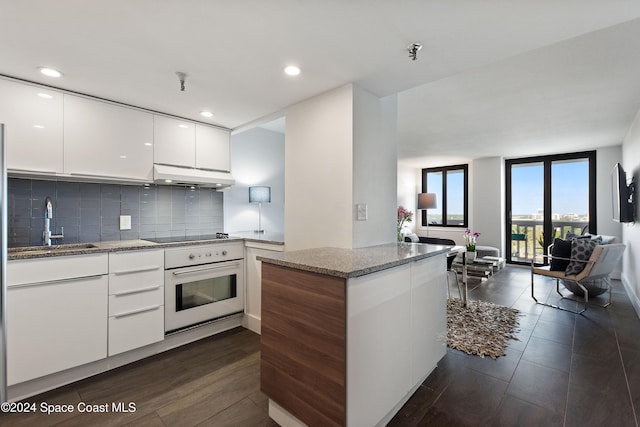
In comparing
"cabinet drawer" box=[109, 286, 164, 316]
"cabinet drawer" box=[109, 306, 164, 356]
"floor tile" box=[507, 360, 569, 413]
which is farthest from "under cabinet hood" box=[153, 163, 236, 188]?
"floor tile" box=[507, 360, 569, 413]

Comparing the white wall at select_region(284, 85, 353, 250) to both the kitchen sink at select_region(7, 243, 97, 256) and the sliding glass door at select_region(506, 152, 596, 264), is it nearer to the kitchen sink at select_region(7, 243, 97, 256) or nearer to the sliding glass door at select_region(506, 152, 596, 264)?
the kitchen sink at select_region(7, 243, 97, 256)

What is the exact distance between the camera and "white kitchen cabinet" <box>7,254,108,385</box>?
185cm

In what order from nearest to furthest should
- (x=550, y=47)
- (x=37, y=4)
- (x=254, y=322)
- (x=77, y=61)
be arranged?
(x=37, y=4), (x=77, y=61), (x=550, y=47), (x=254, y=322)

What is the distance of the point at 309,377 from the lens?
149 centimetres

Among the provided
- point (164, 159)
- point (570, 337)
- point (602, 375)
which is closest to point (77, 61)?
point (164, 159)

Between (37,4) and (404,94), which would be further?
(404,94)

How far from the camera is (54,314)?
198 cm

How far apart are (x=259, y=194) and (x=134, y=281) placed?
6.00 feet

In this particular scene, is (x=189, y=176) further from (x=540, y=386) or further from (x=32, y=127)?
(x=540, y=386)

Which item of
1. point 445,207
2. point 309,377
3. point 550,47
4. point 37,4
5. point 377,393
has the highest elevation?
point 550,47

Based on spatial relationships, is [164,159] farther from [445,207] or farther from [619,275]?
[619,275]

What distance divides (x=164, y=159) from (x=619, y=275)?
734cm

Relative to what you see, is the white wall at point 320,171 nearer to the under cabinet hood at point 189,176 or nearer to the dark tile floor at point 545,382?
the under cabinet hood at point 189,176

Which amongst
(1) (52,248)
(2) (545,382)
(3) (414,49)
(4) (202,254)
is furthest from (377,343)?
(1) (52,248)
